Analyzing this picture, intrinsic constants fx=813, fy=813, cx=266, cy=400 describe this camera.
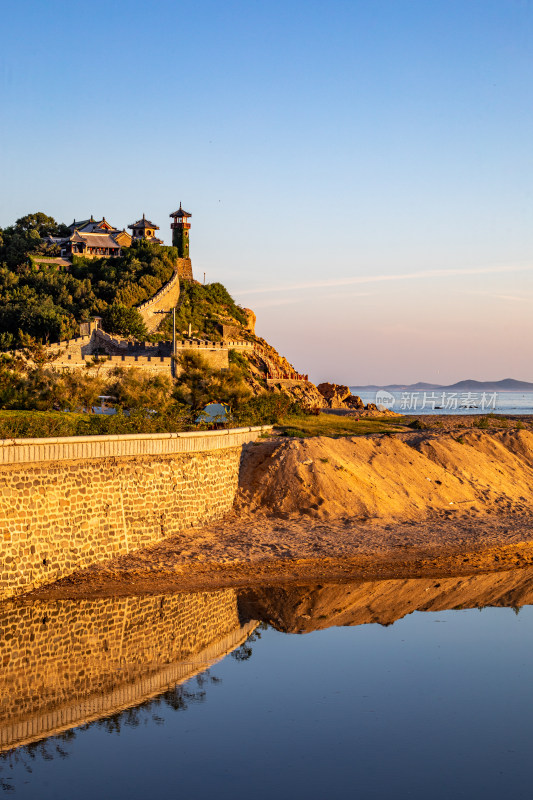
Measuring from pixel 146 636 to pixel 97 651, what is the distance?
1257 millimetres

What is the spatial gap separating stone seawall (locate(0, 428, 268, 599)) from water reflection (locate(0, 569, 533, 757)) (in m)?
1.38

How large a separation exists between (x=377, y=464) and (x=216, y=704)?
1693 centimetres

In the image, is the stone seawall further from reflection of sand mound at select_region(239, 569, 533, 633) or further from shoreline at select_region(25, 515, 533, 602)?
reflection of sand mound at select_region(239, 569, 533, 633)

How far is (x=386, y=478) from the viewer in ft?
98.4

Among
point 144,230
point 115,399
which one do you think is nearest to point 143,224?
point 144,230

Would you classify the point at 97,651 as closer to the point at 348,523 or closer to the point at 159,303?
the point at 348,523

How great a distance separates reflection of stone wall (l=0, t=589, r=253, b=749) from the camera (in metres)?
14.8

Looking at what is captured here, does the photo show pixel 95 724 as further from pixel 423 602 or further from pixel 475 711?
pixel 423 602

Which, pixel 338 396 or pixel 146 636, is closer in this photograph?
pixel 146 636

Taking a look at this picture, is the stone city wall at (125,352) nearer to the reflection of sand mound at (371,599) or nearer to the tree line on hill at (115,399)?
the tree line on hill at (115,399)

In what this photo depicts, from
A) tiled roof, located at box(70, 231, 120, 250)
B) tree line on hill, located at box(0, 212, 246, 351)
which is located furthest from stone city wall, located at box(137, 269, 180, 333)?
tiled roof, located at box(70, 231, 120, 250)

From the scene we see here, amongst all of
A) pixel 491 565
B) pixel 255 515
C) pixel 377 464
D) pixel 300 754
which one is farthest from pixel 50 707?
pixel 377 464

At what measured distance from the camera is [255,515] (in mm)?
26250

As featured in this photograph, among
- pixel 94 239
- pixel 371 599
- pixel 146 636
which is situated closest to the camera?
pixel 146 636
